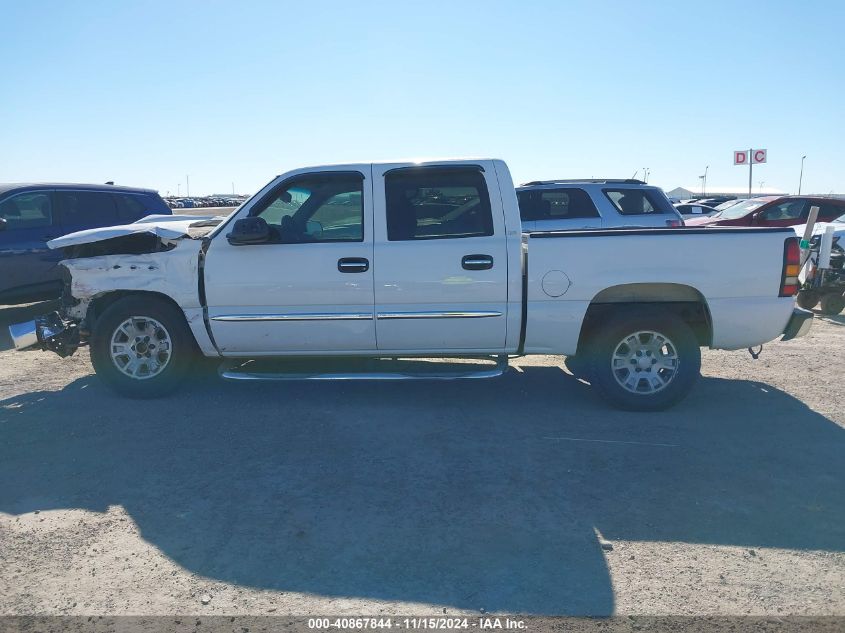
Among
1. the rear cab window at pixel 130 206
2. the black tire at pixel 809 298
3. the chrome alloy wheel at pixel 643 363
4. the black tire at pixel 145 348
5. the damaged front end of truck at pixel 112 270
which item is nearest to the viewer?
the chrome alloy wheel at pixel 643 363

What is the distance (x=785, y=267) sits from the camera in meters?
5.28

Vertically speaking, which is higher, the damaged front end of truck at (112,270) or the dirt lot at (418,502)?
the damaged front end of truck at (112,270)

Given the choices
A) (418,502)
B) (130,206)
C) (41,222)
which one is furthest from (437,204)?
(41,222)

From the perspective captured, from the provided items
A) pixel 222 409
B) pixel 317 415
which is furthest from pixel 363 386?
pixel 222 409

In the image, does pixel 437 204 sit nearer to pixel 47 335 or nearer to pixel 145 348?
pixel 145 348

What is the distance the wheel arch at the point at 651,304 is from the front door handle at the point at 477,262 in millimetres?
887

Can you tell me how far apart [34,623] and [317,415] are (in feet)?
9.07

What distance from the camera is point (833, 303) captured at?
10516 mm

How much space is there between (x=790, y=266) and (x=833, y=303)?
249 inches

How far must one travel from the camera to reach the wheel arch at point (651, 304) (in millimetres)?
5387

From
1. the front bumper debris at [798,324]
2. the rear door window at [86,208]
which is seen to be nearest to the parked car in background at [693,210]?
the front bumper debris at [798,324]

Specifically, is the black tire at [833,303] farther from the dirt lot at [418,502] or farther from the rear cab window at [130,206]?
the rear cab window at [130,206]

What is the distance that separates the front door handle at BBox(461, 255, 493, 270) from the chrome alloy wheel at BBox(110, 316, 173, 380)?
104 inches

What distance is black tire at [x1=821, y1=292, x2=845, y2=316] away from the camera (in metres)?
10.5
